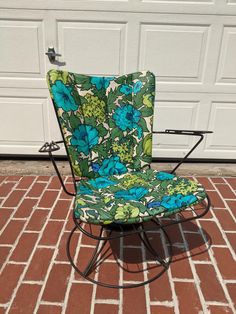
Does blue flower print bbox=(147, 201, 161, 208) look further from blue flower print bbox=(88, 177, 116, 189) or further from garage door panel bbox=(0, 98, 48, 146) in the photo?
garage door panel bbox=(0, 98, 48, 146)

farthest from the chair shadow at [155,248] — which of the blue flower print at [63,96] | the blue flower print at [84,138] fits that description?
the blue flower print at [63,96]

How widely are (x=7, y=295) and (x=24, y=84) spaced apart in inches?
74.1

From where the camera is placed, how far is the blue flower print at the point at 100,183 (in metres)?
1.80

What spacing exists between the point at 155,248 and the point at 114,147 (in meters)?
0.74

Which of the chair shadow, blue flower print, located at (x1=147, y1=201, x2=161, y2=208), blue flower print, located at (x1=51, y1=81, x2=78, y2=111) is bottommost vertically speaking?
the chair shadow

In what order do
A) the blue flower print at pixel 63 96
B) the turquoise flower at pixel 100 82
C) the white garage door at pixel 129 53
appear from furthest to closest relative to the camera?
the white garage door at pixel 129 53, the turquoise flower at pixel 100 82, the blue flower print at pixel 63 96

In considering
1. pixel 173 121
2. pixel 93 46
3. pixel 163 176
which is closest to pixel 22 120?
pixel 93 46

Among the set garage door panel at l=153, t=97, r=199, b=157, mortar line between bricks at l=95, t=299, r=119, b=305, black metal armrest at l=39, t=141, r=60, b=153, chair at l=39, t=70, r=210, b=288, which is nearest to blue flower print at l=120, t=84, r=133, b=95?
chair at l=39, t=70, r=210, b=288

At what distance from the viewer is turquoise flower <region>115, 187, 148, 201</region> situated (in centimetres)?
163

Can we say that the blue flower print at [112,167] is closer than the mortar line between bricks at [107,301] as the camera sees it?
No

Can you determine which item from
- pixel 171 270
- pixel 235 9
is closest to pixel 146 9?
pixel 235 9

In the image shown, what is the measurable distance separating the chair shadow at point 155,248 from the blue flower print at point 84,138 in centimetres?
66

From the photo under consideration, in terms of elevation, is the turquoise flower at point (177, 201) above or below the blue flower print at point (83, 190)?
above

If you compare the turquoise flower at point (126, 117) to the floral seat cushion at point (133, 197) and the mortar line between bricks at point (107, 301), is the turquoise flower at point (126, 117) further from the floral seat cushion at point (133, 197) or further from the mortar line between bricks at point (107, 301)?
the mortar line between bricks at point (107, 301)
